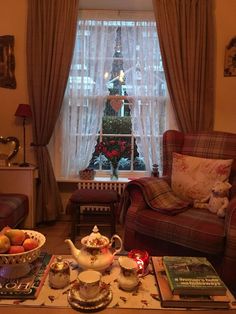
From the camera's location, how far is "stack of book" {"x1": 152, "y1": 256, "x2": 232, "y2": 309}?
1.21 m

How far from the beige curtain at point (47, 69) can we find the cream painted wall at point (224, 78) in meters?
1.51

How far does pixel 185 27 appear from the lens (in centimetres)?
318

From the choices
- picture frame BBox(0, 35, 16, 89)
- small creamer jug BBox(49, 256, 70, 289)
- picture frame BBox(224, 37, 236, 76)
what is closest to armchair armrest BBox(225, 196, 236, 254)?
small creamer jug BBox(49, 256, 70, 289)

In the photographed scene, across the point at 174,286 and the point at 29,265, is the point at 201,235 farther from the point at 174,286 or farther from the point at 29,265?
the point at 29,265

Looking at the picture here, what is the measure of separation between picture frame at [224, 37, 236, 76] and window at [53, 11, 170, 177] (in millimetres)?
674

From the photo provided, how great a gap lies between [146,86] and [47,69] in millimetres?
1064

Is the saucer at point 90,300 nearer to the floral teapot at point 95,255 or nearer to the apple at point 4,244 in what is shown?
the floral teapot at point 95,255

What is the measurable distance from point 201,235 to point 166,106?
73.7 inches

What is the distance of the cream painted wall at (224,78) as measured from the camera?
3.26 meters

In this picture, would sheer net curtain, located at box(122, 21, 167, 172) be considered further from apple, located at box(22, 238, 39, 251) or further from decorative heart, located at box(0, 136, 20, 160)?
apple, located at box(22, 238, 39, 251)

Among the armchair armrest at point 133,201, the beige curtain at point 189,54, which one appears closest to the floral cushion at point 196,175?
the armchair armrest at point 133,201

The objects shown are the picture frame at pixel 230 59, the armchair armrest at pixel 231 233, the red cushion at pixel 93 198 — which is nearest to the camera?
the armchair armrest at pixel 231 233

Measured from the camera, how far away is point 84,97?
11.3 feet

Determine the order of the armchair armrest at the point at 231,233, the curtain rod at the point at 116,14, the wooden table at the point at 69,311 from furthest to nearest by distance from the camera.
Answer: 1. the curtain rod at the point at 116,14
2. the armchair armrest at the point at 231,233
3. the wooden table at the point at 69,311
